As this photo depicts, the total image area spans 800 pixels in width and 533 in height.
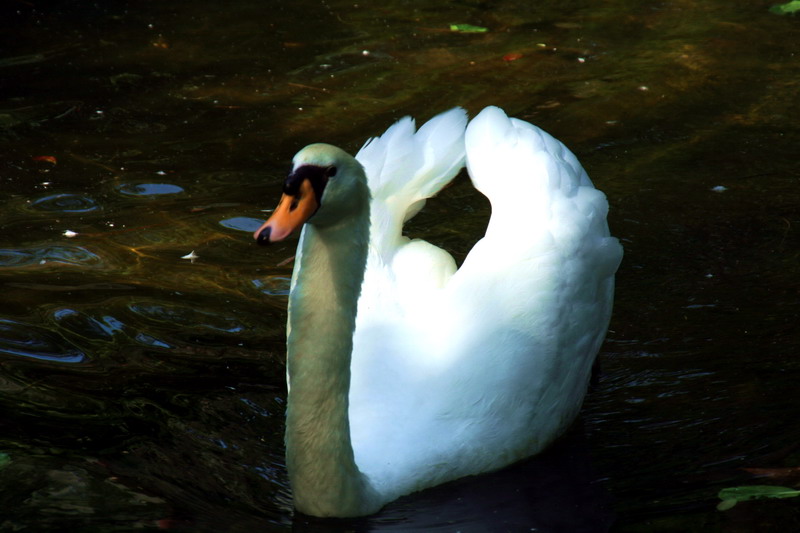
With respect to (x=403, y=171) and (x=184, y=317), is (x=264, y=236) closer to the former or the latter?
(x=403, y=171)

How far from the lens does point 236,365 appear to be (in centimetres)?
474

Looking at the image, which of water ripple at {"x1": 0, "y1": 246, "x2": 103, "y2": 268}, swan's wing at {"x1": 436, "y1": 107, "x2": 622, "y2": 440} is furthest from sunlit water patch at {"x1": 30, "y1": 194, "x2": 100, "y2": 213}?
swan's wing at {"x1": 436, "y1": 107, "x2": 622, "y2": 440}

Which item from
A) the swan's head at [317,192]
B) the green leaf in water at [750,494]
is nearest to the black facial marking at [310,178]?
the swan's head at [317,192]

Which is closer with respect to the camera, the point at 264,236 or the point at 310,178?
the point at 264,236

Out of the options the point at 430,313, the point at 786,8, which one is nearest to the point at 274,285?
the point at 430,313

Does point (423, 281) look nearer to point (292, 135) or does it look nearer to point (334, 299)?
point (334, 299)

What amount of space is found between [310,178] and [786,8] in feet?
22.9

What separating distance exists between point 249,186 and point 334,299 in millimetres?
3253

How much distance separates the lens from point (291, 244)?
19.7ft

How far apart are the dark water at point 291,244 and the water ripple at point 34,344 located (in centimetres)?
1

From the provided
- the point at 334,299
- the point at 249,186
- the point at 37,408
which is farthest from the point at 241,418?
the point at 249,186

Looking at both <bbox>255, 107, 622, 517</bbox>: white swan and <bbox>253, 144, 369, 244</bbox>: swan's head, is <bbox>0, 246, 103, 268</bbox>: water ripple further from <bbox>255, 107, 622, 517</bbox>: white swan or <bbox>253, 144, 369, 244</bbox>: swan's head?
<bbox>253, 144, 369, 244</bbox>: swan's head

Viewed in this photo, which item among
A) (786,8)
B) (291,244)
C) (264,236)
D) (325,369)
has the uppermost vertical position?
(264,236)

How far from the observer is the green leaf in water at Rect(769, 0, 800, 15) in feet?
29.7
